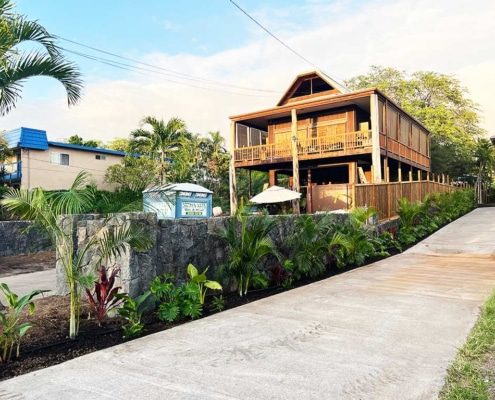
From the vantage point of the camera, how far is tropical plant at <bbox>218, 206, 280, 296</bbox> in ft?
19.3

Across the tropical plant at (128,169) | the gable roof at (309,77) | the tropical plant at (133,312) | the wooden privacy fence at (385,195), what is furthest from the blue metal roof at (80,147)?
the tropical plant at (133,312)

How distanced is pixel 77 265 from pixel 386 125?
56.2ft

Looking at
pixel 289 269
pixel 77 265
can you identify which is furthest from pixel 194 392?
pixel 289 269

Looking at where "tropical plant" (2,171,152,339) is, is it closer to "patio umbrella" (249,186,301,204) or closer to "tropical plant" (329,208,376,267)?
"tropical plant" (329,208,376,267)

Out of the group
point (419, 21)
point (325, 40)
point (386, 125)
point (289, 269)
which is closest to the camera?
point (289, 269)

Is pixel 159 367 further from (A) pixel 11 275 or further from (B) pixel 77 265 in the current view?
(A) pixel 11 275

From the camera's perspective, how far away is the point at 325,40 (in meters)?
13.3

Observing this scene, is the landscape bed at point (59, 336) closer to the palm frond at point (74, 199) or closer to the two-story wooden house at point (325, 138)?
the palm frond at point (74, 199)

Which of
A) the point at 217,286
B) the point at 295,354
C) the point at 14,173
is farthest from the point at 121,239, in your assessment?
the point at 14,173

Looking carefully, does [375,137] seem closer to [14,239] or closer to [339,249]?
[339,249]

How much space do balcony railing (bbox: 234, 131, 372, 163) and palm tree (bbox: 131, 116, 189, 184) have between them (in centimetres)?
448

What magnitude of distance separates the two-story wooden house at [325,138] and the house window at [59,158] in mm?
13252

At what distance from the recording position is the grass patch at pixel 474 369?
8.39 feet

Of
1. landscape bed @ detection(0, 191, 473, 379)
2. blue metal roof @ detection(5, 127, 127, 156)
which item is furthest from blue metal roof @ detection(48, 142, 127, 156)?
landscape bed @ detection(0, 191, 473, 379)
